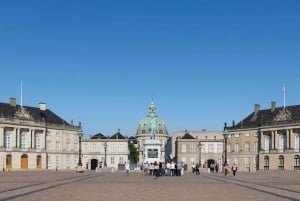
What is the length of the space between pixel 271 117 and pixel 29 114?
4032 cm

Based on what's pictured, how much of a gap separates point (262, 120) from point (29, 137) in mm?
39124

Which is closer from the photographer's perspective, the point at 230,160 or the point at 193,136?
the point at 230,160

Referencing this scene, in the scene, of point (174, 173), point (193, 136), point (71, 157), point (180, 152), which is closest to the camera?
point (174, 173)

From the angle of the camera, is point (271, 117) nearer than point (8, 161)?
No

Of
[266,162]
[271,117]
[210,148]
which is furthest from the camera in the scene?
[210,148]

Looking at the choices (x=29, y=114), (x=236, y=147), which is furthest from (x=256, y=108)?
(x=29, y=114)

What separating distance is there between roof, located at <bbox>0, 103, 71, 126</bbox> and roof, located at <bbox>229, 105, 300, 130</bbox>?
105 ft

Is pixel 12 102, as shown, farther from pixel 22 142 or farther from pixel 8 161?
pixel 8 161

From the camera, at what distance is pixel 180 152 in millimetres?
127000

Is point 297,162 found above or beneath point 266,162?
above

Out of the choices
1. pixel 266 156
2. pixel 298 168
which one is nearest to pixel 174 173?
pixel 298 168

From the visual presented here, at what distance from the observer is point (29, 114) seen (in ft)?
307

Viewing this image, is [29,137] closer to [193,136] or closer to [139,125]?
[193,136]

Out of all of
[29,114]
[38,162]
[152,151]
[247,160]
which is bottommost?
[247,160]
